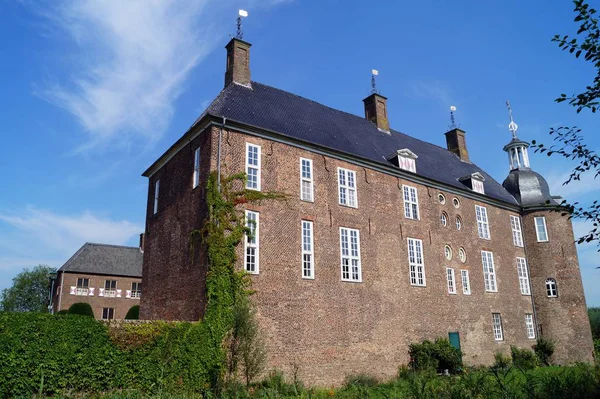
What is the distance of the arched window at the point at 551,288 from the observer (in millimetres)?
28688

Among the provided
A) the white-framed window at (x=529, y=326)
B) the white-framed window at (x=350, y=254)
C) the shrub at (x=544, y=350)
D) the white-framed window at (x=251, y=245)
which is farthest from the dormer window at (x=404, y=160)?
the shrub at (x=544, y=350)

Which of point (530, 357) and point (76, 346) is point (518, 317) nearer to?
point (530, 357)

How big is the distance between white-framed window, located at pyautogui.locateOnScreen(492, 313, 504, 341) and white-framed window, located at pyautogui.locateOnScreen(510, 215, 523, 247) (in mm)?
5751

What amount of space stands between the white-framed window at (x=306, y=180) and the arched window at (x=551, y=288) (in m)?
18.7

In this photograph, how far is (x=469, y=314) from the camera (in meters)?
24.4

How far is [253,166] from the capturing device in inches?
716

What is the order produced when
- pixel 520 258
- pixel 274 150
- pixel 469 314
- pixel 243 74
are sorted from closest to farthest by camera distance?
pixel 274 150, pixel 243 74, pixel 469 314, pixel 520 258

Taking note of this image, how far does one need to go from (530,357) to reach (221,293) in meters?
19.7

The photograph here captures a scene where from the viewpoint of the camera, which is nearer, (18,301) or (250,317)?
(250,317)

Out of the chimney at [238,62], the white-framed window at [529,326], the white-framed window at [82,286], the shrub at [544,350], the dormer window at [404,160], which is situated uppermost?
the chimney at [238,62]

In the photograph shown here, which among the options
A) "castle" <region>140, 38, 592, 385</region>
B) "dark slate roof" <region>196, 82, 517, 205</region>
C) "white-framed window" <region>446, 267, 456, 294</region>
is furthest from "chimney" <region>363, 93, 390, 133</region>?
"white-framed window" <region>446, 267, 456, 294</region>

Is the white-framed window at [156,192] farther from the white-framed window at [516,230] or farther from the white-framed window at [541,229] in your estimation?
the white-framed window at [541,229]

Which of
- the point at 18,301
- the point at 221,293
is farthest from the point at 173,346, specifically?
the point at 18,301

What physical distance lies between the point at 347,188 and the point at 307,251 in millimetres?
3925
